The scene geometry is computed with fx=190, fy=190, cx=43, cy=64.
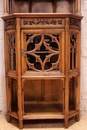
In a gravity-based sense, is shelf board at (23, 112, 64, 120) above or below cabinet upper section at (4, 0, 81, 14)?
below

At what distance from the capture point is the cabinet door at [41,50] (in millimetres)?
1859

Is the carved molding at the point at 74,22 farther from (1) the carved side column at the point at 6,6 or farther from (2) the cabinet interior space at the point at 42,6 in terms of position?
(1) the carved side column at the point at 6,6

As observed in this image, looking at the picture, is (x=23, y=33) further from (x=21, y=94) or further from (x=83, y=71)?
(x=83, y=71)

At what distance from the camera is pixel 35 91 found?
2322 millimetres

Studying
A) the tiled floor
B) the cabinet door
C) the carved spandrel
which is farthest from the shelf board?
the carved spandrel

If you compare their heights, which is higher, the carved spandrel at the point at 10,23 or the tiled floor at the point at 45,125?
the carved spandrel at the point at 10,23

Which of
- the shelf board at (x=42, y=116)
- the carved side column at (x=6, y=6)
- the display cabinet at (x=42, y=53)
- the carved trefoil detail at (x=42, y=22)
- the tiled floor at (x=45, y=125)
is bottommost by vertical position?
the tiled floor at (x=45, y=125)

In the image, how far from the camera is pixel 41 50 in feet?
6.28

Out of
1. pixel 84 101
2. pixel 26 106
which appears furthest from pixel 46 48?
pixel 84 101

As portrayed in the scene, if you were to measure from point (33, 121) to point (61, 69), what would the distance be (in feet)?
2.29

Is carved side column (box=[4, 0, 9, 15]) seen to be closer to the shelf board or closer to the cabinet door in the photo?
the cabinet door

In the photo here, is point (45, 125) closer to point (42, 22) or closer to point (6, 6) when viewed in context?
point (42, 22)

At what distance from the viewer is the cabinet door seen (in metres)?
1.86

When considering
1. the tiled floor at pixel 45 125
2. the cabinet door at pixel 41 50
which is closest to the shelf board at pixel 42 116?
the tiled floor at pixel 45 125
